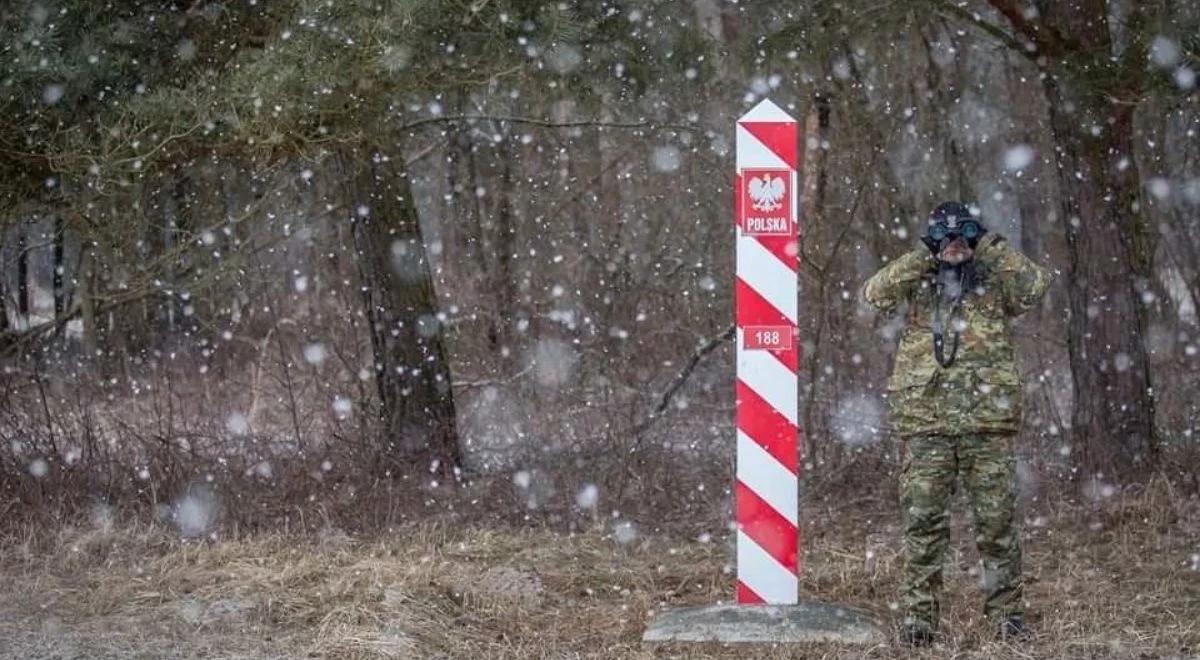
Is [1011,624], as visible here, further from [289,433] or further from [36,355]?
[36,355]

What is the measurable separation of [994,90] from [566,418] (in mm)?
9671

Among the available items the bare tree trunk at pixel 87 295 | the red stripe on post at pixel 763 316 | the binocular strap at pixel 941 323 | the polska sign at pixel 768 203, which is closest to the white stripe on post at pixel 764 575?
the red stripe on post at pixel 763 316

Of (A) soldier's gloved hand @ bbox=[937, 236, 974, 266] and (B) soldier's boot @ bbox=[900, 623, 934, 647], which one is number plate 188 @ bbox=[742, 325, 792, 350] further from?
(B) soldier's boot @ bbox=[900, 623, 934, 647]

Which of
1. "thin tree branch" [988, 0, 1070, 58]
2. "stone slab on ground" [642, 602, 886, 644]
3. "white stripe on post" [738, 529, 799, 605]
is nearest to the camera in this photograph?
"stone slab on ground" [642, 602, 886, 644]

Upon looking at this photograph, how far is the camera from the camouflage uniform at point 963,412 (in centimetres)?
639

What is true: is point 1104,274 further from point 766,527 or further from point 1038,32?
point 766,527

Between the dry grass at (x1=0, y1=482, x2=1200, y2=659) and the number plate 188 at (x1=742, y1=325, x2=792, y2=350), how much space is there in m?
1.38

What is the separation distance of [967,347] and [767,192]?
3.85 ft

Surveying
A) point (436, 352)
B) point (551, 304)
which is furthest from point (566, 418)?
point (551, 304)

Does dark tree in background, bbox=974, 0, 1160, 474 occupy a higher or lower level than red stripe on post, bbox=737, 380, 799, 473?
higher

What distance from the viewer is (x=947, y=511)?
655 centimetres

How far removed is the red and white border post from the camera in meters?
6.77

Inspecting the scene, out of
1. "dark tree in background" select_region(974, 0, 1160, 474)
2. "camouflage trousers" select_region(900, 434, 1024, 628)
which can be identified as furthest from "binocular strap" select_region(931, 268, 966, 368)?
"dark tree in background" select_region(974, 0, 1160, 474)

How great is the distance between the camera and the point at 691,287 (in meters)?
14.0
